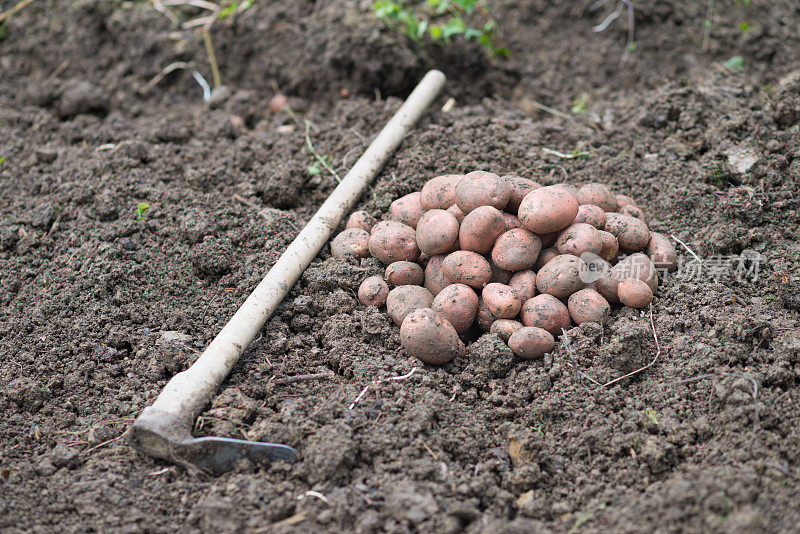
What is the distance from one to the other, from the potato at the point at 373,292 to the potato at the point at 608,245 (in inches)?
41.8

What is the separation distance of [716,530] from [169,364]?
223cm

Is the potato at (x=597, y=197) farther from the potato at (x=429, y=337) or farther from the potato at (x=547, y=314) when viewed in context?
the potato at (x=429, y=337)

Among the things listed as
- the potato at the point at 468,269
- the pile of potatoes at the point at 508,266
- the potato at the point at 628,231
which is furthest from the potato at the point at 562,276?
the potato at the point at 628,231

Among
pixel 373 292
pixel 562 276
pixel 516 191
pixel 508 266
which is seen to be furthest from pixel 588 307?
pixel 373 292

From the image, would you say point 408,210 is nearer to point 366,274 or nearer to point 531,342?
point 366,274

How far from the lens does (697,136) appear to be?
12.7ft

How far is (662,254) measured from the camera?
10.2 ft

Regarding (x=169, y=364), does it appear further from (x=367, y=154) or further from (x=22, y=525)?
(x=367, y=154)

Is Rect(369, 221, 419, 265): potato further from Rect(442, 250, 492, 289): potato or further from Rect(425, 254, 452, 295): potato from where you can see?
Rect(442, 250, 492, 289): potato

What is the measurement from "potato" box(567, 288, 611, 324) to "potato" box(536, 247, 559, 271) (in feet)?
0.75

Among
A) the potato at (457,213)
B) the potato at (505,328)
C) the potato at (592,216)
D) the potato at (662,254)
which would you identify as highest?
the potato at (457,213)

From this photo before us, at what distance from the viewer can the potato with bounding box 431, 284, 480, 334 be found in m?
2.82

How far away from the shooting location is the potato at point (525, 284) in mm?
2891

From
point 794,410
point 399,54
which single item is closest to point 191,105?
point 399,54
